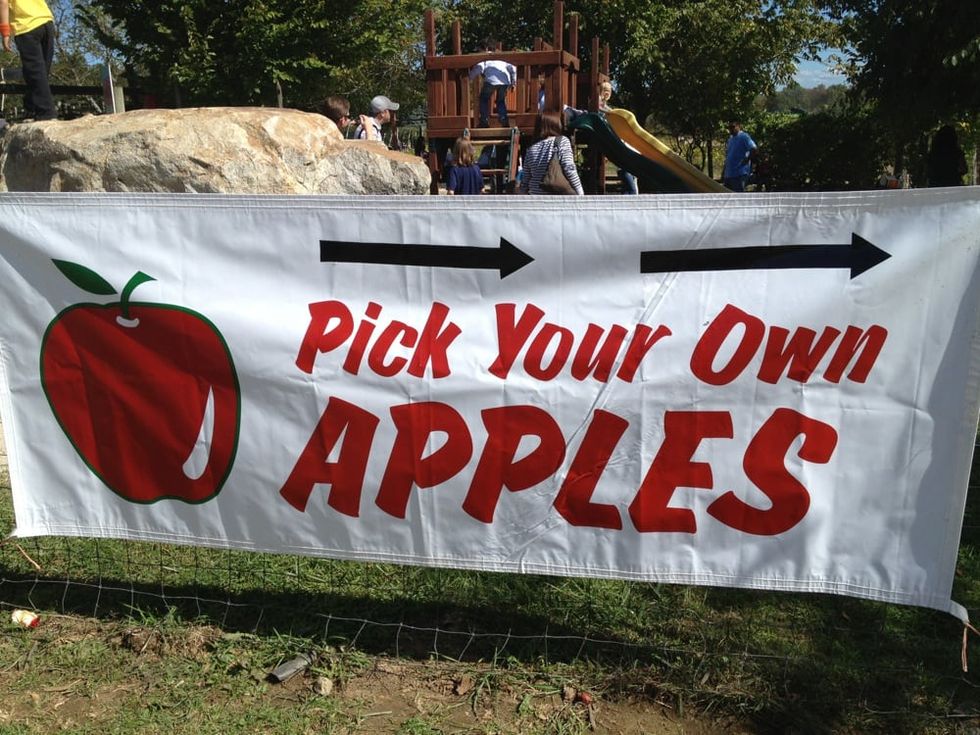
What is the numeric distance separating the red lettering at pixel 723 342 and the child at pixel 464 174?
6.54 metres

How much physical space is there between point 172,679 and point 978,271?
3017 mm

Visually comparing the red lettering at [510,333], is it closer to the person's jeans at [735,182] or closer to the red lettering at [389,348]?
the red lettering at [389,348]

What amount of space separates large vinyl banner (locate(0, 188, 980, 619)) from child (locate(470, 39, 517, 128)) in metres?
10.2

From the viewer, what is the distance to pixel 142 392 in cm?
327

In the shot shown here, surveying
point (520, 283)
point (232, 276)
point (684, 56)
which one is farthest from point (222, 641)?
point (684, 56)

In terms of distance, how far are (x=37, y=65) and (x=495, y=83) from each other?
21.1ft

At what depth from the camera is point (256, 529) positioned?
324 centimetres

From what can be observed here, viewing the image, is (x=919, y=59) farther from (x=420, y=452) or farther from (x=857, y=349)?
(x=420, y=452)

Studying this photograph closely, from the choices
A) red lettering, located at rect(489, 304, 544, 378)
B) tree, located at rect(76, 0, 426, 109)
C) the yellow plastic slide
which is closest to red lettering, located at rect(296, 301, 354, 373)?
red lettering, located at rect(489, 304, 544, 378)

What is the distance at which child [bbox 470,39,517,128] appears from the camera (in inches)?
497

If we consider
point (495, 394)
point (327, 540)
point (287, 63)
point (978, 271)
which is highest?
point (287, 63)

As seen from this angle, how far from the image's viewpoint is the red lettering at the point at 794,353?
2.80 meters

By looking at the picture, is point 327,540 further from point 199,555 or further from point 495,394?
point 199,555

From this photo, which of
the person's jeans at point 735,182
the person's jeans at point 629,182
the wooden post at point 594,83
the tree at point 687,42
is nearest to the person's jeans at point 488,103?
the person's jeans at point 629,182
